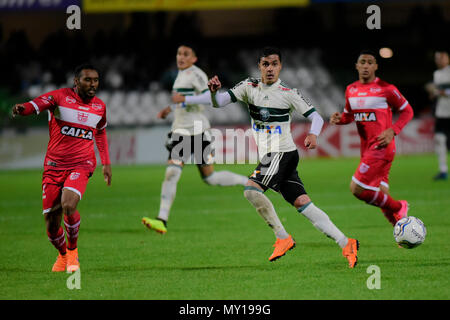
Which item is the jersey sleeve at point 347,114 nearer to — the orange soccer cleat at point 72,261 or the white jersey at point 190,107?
the white jersey at point 190,107

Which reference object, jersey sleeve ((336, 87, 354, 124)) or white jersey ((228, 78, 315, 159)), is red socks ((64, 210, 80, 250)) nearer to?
white jersey ((228, 78, 315, 159))

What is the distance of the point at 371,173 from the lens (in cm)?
851

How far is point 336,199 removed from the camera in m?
12.8

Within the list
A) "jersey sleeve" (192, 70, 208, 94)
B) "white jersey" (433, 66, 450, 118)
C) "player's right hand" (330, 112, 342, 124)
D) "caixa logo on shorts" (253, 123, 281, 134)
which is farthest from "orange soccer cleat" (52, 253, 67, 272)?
"white jersey" (433, 66, 450, 118)

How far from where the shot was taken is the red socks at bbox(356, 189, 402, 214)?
28.0 feet

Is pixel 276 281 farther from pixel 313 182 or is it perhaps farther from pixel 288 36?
pixel 288 36

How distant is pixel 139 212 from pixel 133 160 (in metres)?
10.2

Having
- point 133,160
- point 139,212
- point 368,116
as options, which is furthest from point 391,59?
point 368,116

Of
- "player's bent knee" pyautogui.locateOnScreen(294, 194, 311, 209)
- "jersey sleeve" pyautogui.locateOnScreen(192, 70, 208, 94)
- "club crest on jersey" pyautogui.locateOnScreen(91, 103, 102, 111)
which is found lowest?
"player's bent knee" pyautogui.locateOnScreen(294, 194, 311, 209)

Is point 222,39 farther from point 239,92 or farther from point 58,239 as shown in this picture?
point 58,239

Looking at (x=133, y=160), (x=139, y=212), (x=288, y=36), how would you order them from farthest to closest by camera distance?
(x=288, y=36) → (x=133, y=160) → (x=139, y=212)

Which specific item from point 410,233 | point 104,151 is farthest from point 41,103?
point 410,233

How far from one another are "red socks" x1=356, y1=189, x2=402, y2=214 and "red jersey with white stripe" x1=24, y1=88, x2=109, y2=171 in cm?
322

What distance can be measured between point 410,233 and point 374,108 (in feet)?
5.50
